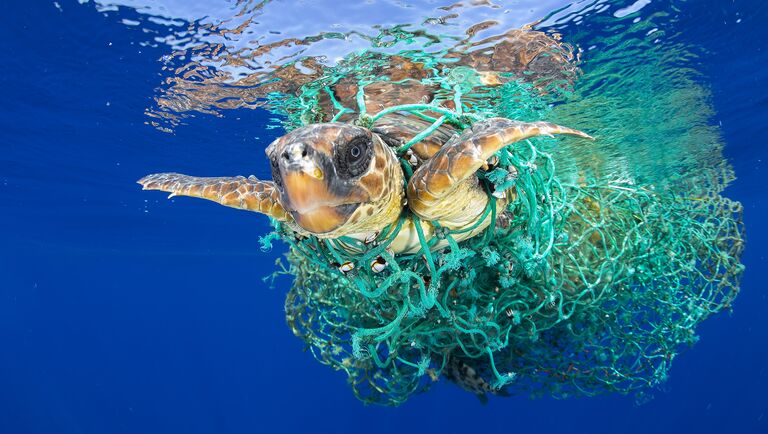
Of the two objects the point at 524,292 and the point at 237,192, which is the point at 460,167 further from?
the point at 524,292

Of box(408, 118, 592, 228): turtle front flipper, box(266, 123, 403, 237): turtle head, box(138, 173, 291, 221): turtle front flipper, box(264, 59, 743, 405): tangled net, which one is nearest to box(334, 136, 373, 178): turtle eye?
box(266, 123, 403, 237): turtle head

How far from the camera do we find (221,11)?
4.76 meters

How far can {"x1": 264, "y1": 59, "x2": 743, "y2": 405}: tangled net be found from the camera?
2.87 metres

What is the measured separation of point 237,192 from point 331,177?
1216 mm

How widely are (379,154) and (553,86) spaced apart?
17.8 ft

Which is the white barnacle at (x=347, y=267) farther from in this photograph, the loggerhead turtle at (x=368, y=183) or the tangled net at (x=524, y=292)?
the loggerhead turtle at (x=368, y=183)

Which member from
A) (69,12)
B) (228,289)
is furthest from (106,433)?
(69,12)

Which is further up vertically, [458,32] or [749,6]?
[458,32]

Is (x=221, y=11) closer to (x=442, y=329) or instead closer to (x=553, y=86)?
(x=442, y=329)

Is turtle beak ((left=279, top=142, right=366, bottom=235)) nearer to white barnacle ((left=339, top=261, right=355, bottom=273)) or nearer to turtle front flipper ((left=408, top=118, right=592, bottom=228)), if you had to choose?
turtle front flipper ((left=408, top=118, right=592, bottom=228))

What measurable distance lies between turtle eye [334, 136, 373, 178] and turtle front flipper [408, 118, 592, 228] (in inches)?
13.6

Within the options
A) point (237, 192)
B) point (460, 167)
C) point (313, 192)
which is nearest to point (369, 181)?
point (313, 192)

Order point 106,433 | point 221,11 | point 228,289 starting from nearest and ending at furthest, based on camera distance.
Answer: point 221,11
point 106,433
point 228,289

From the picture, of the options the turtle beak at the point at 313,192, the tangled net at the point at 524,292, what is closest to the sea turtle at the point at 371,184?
the turtle beak at the point at 313,192
